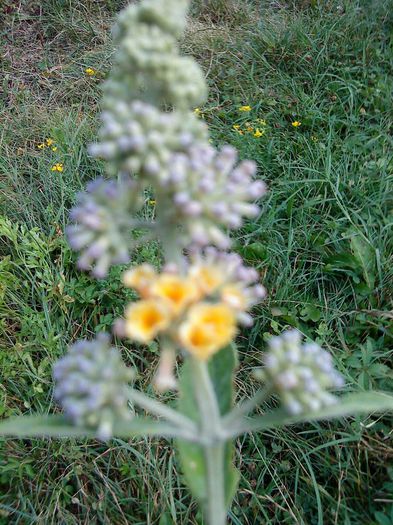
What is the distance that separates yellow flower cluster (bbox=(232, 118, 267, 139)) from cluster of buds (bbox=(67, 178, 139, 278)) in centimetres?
323

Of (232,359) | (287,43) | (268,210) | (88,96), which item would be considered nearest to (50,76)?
(88,96)

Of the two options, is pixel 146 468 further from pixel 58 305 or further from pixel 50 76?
pixel 50 76

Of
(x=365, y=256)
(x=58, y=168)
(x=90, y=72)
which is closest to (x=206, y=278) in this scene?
(x=365, y=256)

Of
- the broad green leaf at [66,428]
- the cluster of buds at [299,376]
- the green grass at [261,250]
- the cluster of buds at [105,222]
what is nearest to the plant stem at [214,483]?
the broad green leaf at [66,428]

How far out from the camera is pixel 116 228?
4.51 ft

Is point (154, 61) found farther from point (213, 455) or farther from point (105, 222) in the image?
point (213, 455)

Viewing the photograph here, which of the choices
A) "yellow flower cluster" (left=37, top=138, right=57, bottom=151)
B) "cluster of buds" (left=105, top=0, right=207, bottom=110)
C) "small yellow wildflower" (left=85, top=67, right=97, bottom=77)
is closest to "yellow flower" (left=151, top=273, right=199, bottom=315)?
"cluster of buds" (left=105, top=0, right=207, bottom=110)

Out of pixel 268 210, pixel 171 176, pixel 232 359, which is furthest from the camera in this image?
pixel 268 210

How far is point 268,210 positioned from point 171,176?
2.79 meters

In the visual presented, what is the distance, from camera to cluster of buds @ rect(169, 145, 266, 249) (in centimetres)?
132

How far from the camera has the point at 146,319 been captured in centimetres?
133

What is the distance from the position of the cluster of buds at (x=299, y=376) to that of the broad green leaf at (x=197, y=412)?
238mm

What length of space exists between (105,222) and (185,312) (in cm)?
29

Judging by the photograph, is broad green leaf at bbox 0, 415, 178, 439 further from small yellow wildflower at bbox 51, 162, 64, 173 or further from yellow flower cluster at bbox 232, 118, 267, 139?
yellow flower cluster at bbox 232, 118, 267, 139
